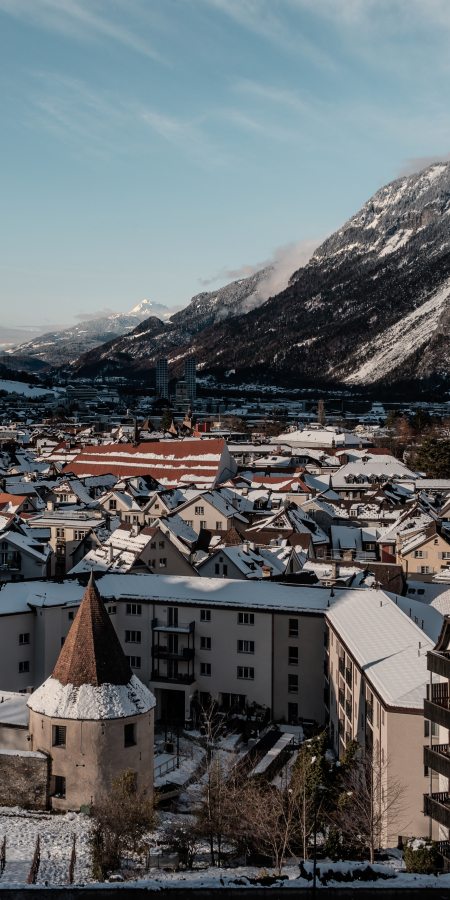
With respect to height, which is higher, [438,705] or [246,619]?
[438,705]

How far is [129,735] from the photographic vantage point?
102ft

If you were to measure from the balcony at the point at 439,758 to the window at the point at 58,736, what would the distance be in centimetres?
1303

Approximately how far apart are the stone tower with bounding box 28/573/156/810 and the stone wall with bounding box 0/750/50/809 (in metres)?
0.33

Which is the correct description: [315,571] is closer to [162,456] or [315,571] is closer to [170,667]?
[170,667]

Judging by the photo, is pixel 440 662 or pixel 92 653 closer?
pixel 440 662

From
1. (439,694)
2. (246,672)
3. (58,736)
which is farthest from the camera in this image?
(246,672)

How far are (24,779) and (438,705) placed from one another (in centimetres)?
1542

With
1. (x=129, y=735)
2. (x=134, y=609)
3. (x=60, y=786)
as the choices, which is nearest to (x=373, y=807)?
(x=129, y=735)

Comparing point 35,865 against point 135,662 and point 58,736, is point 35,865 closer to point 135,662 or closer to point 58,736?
point 58,736

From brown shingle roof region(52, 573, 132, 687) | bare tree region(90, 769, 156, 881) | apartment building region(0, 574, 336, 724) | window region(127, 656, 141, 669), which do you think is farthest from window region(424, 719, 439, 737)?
window region(127, 656, 141, 669)

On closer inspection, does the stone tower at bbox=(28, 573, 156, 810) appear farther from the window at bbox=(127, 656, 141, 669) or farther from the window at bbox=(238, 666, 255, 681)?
the window at bbox=(127, 656, 141, 669)

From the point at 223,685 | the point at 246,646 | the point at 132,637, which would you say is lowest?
the point at 223,685

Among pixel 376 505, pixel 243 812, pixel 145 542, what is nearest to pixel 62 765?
pixel 243 812

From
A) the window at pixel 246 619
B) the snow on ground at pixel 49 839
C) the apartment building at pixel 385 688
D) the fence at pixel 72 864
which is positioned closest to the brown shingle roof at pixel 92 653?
the snow on ground at pixel 49 839
